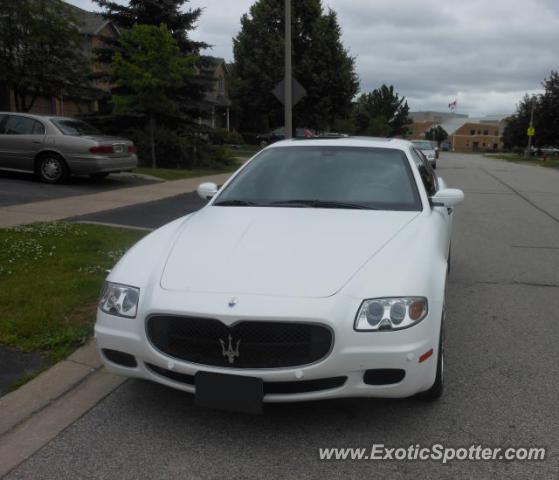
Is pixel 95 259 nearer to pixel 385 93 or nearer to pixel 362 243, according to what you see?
pixel 362 243

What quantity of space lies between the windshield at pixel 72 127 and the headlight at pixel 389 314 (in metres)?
11.4

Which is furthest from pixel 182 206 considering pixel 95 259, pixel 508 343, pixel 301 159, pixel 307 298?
pixel 307 298

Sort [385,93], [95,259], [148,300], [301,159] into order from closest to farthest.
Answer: [148,300], [301,159], [95,259], [385,93]

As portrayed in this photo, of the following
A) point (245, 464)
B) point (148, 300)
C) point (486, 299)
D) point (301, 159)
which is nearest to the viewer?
point (245, 464)

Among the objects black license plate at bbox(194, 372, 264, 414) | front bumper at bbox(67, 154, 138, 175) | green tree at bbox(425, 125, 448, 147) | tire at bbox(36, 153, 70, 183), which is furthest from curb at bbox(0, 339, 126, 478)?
green tree at bbox(425, 125, 448, 147)

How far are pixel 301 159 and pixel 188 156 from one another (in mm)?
15952

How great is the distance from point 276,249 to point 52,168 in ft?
35.7

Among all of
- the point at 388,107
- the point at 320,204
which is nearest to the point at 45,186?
the point at 320,204

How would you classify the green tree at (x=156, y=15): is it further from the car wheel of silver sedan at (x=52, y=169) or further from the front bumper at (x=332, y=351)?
the front bumper at (x=332, y=351)

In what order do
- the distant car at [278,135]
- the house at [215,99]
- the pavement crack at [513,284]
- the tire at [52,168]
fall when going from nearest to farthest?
1. the pavement crack at [513,284]
2. the tire at [52,168]
3. the house at [215,99]
4. the distant car at [278,135]

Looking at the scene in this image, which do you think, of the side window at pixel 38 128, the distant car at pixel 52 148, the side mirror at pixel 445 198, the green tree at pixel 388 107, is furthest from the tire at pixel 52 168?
the green tree at pixel 388 107

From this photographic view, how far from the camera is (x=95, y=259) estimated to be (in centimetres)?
634

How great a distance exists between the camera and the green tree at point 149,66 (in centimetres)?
1617

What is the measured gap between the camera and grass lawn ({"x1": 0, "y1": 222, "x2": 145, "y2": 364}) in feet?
13.8
